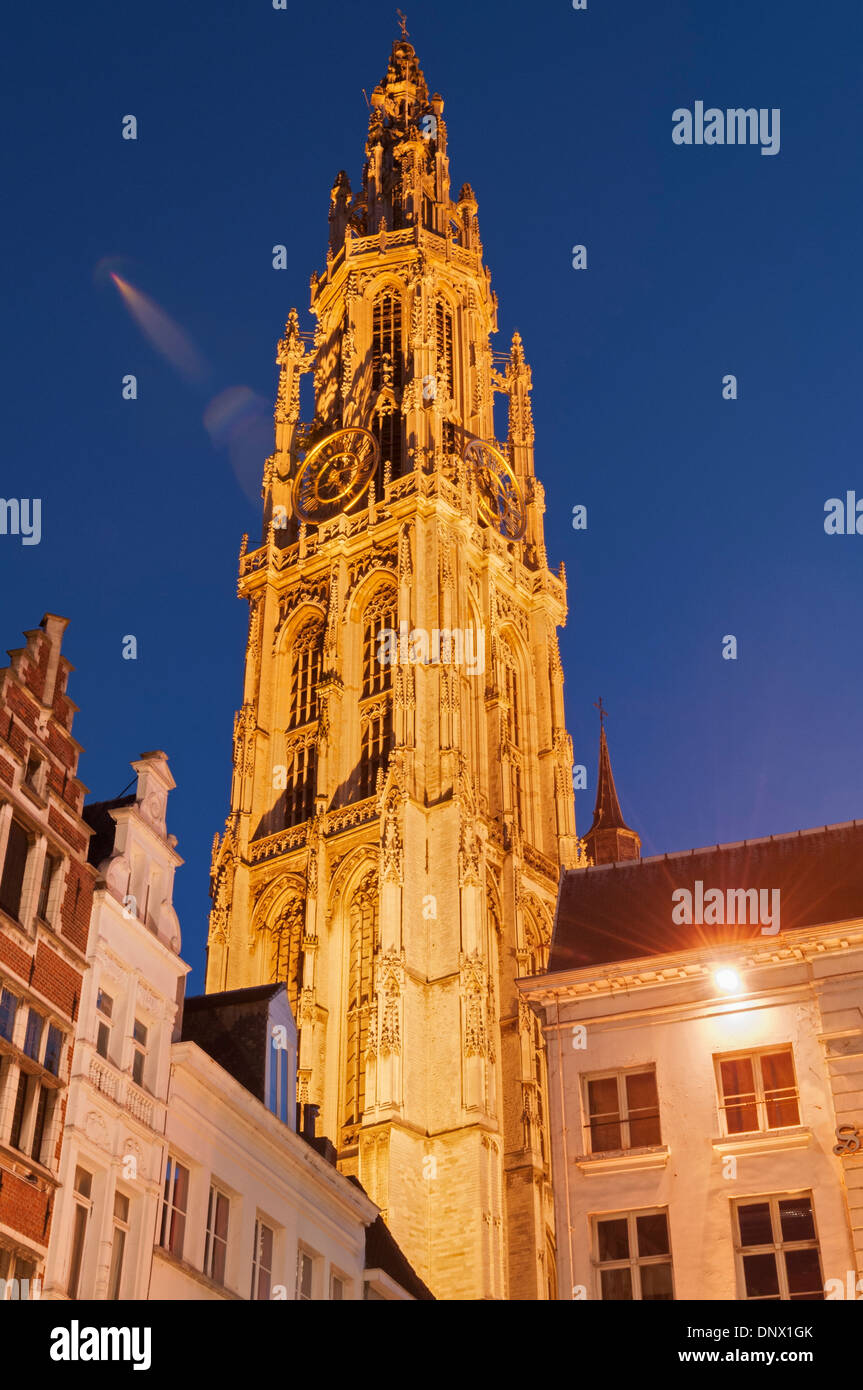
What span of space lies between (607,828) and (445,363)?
24664 mm

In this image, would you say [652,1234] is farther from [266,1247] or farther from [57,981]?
[57,981]

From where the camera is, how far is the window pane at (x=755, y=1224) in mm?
27266

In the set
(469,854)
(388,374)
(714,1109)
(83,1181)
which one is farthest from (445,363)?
(83,1181)

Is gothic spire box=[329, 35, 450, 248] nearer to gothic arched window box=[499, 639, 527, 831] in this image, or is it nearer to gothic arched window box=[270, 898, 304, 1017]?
gothic arched window box=[499, 639, 527, 831]

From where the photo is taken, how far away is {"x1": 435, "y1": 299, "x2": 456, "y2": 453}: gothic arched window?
81.4 m

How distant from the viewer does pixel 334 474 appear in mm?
82438

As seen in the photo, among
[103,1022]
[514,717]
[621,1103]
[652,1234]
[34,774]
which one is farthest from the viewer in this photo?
[514,717]

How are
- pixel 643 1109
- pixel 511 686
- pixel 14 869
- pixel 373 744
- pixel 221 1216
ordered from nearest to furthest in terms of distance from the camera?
pixel 14 869
pixel 221 1216
pixel 643 1109
pixel 373 744
pixel 511 686

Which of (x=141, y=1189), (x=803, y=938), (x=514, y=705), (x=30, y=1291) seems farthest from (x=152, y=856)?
(x=514, y=705)

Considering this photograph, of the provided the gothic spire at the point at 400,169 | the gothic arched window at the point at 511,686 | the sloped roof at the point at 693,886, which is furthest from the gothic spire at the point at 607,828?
the sloped roof at the point at 693,886

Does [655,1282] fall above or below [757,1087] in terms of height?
below

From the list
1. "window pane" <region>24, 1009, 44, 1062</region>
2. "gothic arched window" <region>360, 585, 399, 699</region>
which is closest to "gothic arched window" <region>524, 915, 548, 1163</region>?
"gothic arched window" <region>360, 585, 399, 699</region>

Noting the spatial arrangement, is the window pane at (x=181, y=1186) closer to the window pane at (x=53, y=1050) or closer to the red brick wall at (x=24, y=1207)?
the window pane at (x=53, y=1050)
